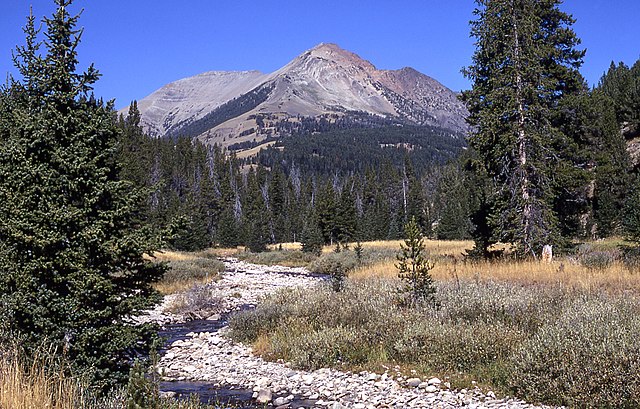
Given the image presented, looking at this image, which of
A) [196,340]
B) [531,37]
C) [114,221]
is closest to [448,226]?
[531,37]

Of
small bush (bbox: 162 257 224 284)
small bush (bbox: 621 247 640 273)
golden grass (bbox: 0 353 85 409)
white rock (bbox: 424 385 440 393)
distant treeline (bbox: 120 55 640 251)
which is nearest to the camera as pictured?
golden grass (bbox: 0 353 85 409)

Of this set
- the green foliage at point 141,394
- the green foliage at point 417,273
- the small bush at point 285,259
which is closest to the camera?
the green foliage at point 141,394

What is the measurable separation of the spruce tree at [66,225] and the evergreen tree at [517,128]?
1360 cm

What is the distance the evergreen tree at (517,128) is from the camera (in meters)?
17.1

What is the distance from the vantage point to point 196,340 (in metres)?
13.7

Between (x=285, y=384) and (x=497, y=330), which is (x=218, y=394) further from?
(x=497, y=330)

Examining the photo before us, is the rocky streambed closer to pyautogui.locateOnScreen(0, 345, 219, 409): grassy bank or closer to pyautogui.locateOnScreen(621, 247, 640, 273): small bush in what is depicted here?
pyautogui.locateOnScreen(0, 345, 219, 409): grassy bank

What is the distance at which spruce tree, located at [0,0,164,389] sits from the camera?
21.5 feet

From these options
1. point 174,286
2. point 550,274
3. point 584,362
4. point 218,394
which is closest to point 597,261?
point 550,274

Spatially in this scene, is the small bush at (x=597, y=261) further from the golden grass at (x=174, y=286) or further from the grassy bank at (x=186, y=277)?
the grassy bank at (x=186, y=277)

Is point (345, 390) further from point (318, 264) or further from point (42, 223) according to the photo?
point (318, 264)

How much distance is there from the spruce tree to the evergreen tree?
13.6 meters

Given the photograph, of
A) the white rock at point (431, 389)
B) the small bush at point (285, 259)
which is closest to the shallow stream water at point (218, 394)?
the white rock at point (431, 389)

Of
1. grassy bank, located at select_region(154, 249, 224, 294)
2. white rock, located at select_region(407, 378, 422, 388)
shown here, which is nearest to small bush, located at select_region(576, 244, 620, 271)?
white rock, located at select_region(407, 378, 422, 388)
